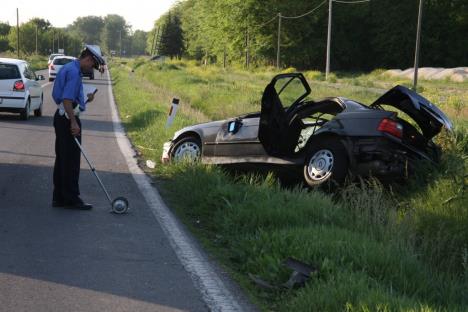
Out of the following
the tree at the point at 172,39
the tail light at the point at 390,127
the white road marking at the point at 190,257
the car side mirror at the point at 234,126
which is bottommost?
the white road marking at the point at 190,257

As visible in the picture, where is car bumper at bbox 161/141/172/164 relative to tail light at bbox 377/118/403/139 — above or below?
below

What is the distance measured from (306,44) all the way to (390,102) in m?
73.6

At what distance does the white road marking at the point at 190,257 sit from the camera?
179 inches

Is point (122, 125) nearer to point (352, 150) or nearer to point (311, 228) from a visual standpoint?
point (352, 150)

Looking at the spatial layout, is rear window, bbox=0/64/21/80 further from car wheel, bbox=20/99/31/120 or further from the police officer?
the police officer

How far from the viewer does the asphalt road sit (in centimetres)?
444

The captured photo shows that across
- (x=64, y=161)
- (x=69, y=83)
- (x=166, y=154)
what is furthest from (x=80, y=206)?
(x=166, y=154)

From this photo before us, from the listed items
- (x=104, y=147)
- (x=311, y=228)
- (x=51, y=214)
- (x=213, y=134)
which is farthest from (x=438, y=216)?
(x=104, y=147)

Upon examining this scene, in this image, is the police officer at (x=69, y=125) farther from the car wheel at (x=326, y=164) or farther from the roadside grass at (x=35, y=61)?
the roadside grass at (x=35, y=61)

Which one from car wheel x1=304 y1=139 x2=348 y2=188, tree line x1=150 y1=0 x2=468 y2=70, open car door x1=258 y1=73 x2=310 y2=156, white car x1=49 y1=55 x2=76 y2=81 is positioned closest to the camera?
car wheel x1=304 y1=139 x2=348 y2=188

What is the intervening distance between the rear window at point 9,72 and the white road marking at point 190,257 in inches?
341

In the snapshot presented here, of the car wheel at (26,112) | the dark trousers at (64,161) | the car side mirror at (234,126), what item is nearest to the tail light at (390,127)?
the car side mirror at (234,126)

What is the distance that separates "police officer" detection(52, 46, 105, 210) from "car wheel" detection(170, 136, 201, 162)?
222 cm

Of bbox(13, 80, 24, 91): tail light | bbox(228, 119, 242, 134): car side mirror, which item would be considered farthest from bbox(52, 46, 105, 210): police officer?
bbox(13, 80, 24, 91): tail light
